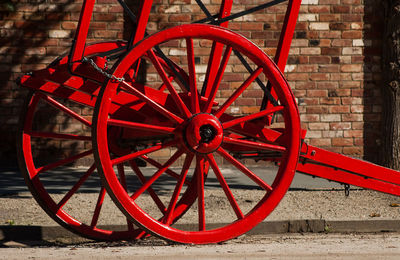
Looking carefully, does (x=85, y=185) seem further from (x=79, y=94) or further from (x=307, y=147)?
(x=307, y=147)

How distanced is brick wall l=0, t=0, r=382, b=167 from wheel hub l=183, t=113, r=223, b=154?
4442 mm

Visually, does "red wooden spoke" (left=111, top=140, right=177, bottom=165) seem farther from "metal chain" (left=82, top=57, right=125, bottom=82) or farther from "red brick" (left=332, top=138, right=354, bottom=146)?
"red brick" (left=332, top=138, right=354, bottom=146)

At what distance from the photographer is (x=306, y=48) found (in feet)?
25.3

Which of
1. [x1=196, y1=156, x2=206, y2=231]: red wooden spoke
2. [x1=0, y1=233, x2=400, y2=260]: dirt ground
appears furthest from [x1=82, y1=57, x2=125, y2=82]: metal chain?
[x1=0, y1=233, x2=400, y2=260]: dirt ground

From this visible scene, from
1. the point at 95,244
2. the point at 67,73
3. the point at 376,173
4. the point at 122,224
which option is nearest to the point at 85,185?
the point at 122,224

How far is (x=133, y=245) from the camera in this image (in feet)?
11.8

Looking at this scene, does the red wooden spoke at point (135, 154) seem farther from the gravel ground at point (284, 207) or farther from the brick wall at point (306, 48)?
the brick wall at point (306, 48)

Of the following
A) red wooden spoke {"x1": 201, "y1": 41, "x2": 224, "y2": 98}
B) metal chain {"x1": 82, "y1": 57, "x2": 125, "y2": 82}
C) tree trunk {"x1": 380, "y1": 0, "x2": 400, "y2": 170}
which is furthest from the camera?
tree trunk {"x1": 380, "y1": 0, "x2": 400, "y2": 170}

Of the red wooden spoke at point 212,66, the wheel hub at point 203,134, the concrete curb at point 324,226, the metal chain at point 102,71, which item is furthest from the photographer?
the concrete curb at point 324,226

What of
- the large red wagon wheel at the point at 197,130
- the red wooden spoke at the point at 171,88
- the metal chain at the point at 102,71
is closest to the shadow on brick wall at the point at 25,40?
the large red wagon wheel at the point at 197,130

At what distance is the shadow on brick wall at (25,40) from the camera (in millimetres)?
7641

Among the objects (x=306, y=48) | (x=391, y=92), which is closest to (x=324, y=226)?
(x=391, y=92)

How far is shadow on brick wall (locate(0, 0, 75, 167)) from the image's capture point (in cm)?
764

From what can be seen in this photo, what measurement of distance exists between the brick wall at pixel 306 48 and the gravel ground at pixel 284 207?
2028 mm
